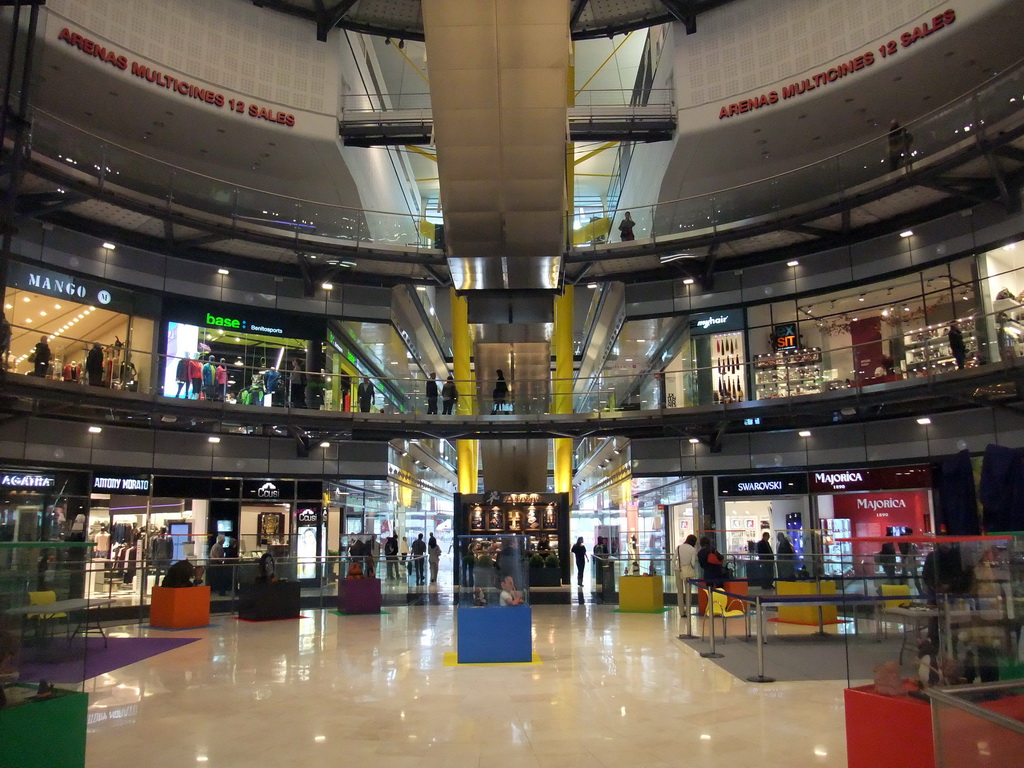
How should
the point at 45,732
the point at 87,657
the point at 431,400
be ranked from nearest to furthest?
1. the point at 45,732
2. the point at 87,657
3. the point at 431,400

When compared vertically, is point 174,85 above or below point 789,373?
above

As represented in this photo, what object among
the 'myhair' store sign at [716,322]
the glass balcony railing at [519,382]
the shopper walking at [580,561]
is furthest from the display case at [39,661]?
the shopper walking at [580,561]

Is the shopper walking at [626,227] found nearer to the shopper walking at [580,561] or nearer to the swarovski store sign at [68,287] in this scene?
the shopper walking at [580,561]

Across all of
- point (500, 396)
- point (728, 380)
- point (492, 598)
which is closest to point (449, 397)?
point (500, 396)

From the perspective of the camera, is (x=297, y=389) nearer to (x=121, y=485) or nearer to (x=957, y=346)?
(x=121, y=485)

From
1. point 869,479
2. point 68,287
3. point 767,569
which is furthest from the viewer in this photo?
point 869,479

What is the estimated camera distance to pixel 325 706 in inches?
333

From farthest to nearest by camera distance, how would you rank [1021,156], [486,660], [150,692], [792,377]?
[792,377] < [1021,156] < [486,660] < [150,692]

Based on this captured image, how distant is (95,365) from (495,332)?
9.90 meters

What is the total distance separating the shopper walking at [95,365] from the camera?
56.7 feet

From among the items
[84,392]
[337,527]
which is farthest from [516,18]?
[337,527]

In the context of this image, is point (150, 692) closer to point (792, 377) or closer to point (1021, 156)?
point (792, 377)

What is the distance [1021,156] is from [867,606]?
13604 mm

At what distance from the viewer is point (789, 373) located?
19.3 metres
